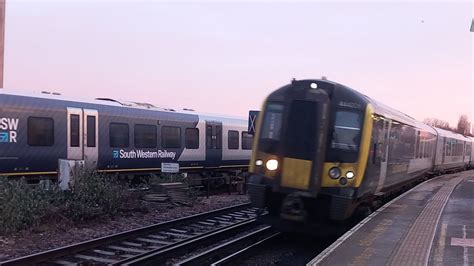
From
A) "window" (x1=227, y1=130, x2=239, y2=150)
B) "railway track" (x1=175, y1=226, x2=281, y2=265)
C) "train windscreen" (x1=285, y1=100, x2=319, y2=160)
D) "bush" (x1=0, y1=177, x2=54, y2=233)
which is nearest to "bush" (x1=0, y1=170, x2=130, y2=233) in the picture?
"bush" (x1=0, y1=177, x2=54, y2=233)

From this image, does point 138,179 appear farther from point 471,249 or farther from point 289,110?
point 471,249

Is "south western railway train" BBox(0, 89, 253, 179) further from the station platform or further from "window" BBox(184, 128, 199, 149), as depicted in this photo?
the station platform

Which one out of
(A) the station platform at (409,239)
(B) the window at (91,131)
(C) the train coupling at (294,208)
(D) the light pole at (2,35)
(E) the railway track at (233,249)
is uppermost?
(D) the light pole at (2,35)

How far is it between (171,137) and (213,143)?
3125mm

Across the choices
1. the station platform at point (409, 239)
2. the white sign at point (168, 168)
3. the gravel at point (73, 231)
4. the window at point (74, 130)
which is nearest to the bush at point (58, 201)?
the gravel at point (73, 231)

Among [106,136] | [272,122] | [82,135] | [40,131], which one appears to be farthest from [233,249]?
[106,136]

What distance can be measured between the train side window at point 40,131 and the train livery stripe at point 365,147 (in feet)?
30.9

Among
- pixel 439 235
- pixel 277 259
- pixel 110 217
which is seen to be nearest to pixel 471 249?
pixel 439 235

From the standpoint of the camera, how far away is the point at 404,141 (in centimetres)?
1406

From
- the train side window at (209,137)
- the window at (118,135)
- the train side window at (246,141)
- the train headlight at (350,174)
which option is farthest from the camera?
the train side window at (246,141)

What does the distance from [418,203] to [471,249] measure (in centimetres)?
631

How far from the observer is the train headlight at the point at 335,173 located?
941 cm

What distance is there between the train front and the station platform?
0.81m

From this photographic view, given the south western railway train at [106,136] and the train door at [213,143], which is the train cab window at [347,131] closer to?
the south western railway train at [106,136]
